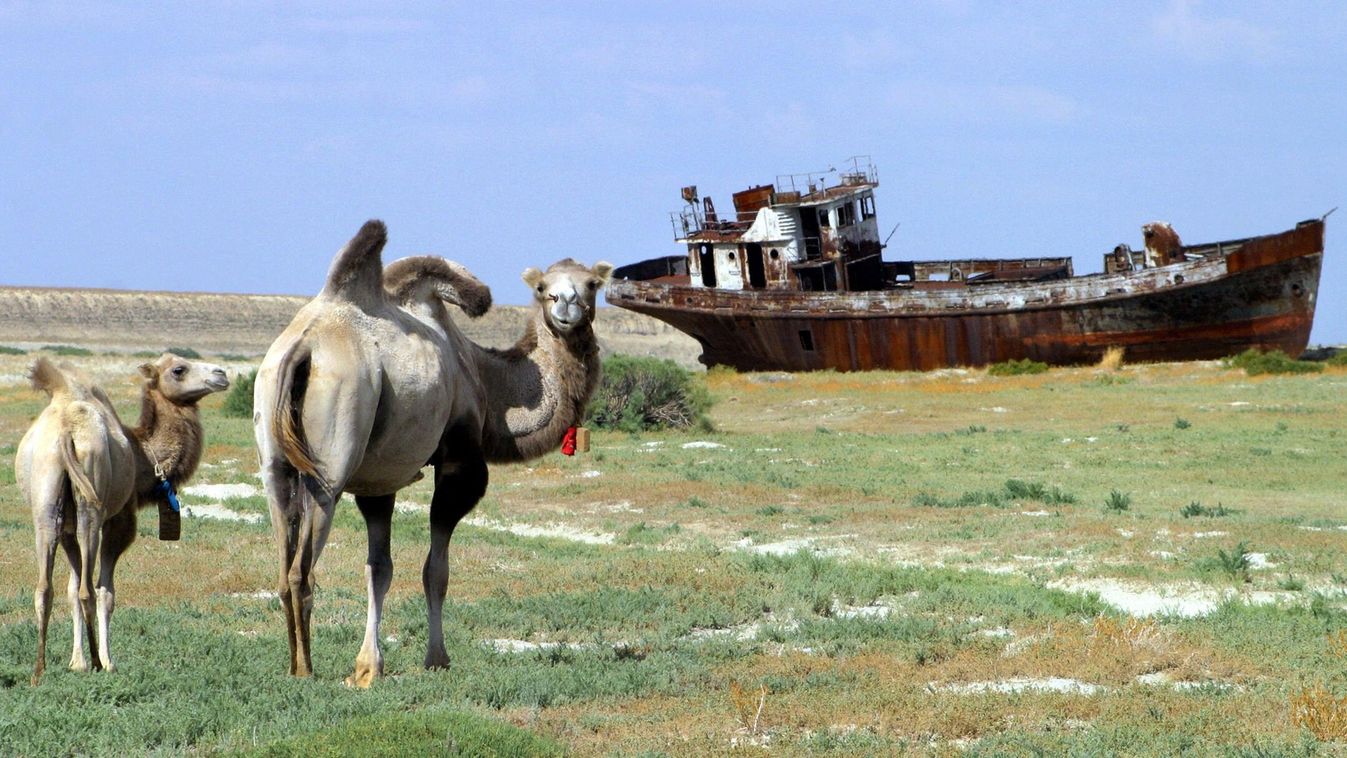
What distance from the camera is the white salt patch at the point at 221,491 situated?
19953 mm

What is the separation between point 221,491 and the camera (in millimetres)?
20328

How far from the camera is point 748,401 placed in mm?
42344

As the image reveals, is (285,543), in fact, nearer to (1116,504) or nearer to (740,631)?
(740,631)

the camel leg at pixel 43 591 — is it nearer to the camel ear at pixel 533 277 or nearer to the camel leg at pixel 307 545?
the camel leg at pixel 307 545

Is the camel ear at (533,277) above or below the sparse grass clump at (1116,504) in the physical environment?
above

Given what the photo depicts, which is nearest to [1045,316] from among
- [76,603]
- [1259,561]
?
[1259,561]

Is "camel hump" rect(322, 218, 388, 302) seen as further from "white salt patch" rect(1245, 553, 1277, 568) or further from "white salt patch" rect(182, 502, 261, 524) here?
"white salt patch" rect(182, 502, 261, 524)

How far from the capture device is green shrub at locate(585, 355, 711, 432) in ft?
105

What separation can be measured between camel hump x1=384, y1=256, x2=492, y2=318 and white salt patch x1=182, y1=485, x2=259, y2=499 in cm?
1188

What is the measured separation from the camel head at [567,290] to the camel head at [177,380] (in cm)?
253

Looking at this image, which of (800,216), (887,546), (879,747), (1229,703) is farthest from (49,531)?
(800,216)

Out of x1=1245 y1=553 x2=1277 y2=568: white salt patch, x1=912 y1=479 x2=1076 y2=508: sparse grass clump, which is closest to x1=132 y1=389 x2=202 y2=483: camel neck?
x1=1245 y1=553 x2=1277 y2=568: white salt patch

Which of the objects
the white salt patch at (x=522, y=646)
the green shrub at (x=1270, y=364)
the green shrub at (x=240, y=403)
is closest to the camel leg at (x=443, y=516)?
the white salt patch at (x=522, y=646)

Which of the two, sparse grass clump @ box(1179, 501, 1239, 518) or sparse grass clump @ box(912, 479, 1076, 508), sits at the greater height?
sparse grass clump @ box(912, 479, 1076, 508)
